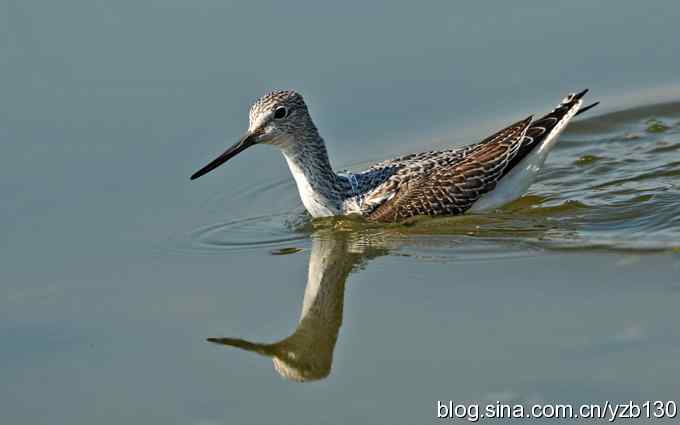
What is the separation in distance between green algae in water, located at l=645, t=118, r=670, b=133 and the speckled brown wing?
2.22 metres

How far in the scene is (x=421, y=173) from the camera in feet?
42.2

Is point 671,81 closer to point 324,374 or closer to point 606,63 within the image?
point 606,63

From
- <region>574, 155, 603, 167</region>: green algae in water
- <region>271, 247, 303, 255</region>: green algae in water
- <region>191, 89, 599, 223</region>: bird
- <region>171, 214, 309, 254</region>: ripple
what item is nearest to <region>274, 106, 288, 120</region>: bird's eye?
<region>191, 89, 599, 223</region>: bird

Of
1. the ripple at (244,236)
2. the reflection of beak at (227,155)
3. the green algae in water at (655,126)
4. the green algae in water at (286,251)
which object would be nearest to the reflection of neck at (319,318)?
the green algae in water at (286,251)

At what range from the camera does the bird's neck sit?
42.1 feet

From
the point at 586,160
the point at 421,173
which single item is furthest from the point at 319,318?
the point at 586,160

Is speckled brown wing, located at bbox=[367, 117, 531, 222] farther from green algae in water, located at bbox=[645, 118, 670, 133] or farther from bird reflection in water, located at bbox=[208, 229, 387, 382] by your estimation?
green algae in water, located at bbox=[645, 118, 670, 133]

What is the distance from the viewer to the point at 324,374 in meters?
9.54

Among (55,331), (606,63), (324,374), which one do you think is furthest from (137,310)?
(606,63)

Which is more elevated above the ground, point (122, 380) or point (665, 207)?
point (665, 207)

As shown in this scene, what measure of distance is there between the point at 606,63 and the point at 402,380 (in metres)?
7.32

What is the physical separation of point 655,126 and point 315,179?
14.3 ft

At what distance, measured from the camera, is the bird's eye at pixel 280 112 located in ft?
40.7

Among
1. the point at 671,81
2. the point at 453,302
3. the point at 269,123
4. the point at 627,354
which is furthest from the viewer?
the point at 671,81
